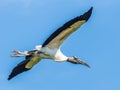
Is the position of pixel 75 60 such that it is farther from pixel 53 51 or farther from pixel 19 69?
pixel 19 69

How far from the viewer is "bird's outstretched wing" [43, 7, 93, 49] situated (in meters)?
66.7

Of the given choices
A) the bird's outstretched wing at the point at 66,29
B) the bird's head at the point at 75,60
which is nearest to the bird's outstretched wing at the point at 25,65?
the bird's head at the point at 75,60

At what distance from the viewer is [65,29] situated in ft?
220

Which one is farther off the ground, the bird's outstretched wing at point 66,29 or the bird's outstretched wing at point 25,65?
the bird's outstretched wing at point 25,65

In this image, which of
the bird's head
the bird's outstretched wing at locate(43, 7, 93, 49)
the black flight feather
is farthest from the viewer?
the bird's head

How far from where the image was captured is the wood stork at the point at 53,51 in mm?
66812

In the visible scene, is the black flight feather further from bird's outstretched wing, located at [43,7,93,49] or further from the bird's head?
bird's outstretched wing, located at [43,7,93,49]

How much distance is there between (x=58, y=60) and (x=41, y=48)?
1.38 m

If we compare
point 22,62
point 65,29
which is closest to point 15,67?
point 22,62

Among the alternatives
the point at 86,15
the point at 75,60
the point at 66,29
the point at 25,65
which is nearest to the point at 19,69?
the point at 25,65

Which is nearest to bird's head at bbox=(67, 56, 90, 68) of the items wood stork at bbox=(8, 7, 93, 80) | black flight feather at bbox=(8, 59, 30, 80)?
wood stork at bbox=(8, 7, 93, 80)

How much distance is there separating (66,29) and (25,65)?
6078 millimetres

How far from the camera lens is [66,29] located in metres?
67.2

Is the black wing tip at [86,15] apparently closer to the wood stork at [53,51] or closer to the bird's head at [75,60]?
the wood stork at [53,51]
